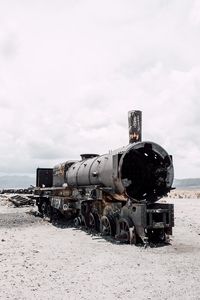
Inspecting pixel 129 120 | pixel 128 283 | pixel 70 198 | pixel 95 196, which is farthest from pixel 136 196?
pixel 128 283

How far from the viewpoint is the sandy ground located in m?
8.30

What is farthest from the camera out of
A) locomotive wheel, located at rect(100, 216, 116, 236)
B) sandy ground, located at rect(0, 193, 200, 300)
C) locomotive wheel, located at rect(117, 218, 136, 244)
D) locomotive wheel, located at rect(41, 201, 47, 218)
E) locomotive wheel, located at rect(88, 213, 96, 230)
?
locomotive wheel, located at rect(41, 201, 47, 218)

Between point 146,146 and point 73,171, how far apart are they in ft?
21.7

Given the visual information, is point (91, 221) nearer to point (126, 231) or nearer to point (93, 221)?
point (93, 221)

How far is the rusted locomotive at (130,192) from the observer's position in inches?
588

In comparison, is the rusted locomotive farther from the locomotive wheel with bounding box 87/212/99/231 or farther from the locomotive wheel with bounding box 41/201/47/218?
the locomotive wheel with bounding box 41/201/47/218

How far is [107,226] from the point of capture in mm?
16641

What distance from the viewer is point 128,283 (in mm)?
9000

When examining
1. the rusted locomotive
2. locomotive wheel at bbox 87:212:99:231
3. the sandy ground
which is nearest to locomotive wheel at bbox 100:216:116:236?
the rusted locomotive

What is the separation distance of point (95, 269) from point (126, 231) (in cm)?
488

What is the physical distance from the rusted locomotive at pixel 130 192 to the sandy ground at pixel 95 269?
85 cm

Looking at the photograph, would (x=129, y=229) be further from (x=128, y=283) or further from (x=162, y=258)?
(x=128, y=283)

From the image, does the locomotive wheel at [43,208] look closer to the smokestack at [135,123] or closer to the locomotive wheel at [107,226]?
A: the locomotive wheel at [107,226]

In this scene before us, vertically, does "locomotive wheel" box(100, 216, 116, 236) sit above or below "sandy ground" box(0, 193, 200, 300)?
above
